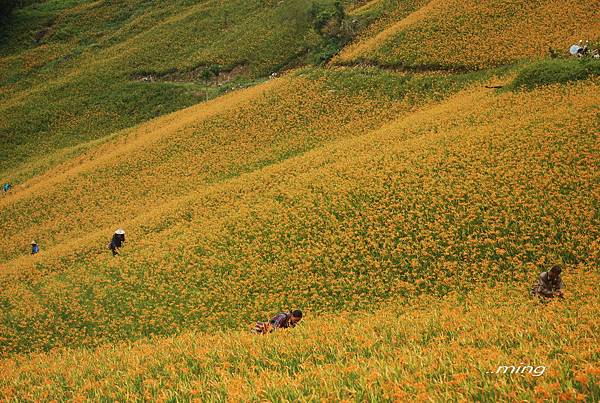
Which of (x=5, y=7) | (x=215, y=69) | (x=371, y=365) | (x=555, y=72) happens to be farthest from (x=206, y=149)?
(x=5, y=7)

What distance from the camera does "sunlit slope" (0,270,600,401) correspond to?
5.48 m

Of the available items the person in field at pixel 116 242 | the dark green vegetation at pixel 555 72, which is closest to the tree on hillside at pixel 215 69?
the person in field at pixel 116 242

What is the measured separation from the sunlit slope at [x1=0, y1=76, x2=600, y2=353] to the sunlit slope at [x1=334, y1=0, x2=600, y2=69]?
11721mm

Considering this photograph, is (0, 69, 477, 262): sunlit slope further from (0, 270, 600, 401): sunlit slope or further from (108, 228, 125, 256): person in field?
(0, 270, 600, 401): sunlit slope

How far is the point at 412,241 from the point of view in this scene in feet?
60.5

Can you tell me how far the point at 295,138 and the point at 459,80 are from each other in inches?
601

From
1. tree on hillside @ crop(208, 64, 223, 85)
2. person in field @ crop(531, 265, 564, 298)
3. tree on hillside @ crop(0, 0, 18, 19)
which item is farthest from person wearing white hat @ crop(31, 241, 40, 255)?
tree on hillside @ crop(0, 0, 18, 19)

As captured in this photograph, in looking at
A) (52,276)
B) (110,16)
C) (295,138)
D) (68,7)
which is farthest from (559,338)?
(68,7)

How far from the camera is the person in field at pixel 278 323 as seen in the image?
11.7 meters

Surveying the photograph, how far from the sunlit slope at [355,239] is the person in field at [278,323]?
3.67 m

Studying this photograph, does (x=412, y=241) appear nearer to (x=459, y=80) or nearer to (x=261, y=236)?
(x=261, y=236)

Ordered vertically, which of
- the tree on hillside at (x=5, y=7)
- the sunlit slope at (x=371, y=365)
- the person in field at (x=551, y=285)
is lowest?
the person in field at (x=551, y=285)

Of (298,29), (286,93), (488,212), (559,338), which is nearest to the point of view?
(559,338)

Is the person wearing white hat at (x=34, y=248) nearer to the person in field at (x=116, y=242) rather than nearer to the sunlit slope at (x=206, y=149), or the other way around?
the sunlit slope at (x=206, y=149)
